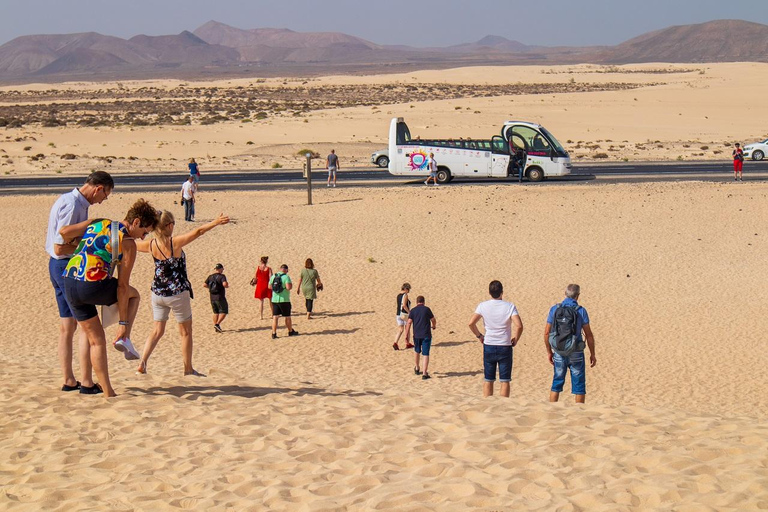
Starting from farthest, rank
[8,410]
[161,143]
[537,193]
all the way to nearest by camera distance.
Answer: [161,143] < [537,193] < [8,410]

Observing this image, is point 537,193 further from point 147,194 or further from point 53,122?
point 53,122

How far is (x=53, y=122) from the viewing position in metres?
71.5

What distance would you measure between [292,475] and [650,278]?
15494 mm

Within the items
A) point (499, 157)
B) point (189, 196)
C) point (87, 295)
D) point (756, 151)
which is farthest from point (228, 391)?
point (756, 151)

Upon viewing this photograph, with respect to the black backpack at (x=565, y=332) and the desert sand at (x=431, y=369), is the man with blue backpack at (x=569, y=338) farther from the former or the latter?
the desert sand at (x=431, y=369)

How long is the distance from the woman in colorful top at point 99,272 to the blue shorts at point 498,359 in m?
4.04

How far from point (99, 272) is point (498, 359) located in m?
4.60

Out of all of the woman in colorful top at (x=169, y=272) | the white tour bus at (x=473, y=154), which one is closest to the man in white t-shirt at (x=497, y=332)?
the woman in colorful top at (x=169, y=272)

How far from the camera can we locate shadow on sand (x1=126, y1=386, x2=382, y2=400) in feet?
30.9

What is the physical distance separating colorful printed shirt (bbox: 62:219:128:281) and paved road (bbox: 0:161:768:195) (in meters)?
26.2

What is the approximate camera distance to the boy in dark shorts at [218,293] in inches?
633

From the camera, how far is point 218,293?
1622 cm

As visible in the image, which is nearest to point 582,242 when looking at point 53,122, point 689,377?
point 689,377

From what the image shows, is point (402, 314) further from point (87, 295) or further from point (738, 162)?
point (738, 162)
